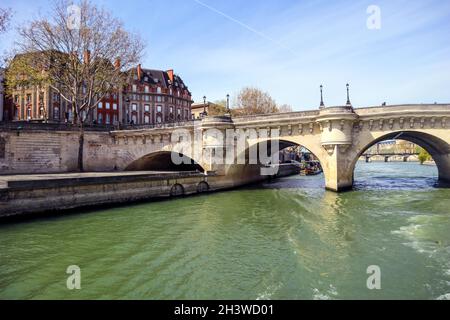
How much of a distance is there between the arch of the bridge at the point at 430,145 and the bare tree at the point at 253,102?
31.1 m

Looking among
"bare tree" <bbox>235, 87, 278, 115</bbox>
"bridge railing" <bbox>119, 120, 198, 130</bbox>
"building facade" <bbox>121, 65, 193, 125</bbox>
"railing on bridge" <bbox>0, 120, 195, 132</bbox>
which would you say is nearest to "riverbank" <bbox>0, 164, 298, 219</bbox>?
"bridge railing" <bbox>119, 120, 198, 130</bbox>

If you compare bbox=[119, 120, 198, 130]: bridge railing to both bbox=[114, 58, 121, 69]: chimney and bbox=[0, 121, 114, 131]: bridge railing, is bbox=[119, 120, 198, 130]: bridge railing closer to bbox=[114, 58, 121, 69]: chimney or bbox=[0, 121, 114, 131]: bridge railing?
bbox=[0, 121, 114, 131]: bridge railing

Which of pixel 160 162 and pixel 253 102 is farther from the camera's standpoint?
pixel 253 102

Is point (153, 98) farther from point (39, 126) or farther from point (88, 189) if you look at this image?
point (88, 189)

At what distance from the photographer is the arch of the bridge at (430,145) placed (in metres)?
25.7

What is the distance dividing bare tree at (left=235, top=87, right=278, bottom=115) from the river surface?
42294mm

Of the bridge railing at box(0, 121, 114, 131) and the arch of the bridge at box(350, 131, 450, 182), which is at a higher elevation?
the bridge railing at box(0, 121, 114, 131)

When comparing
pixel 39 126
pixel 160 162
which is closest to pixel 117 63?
pixel 39 126

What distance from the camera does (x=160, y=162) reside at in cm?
4034

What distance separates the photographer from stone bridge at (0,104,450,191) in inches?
975

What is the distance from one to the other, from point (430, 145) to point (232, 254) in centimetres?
2928

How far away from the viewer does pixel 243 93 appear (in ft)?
199
